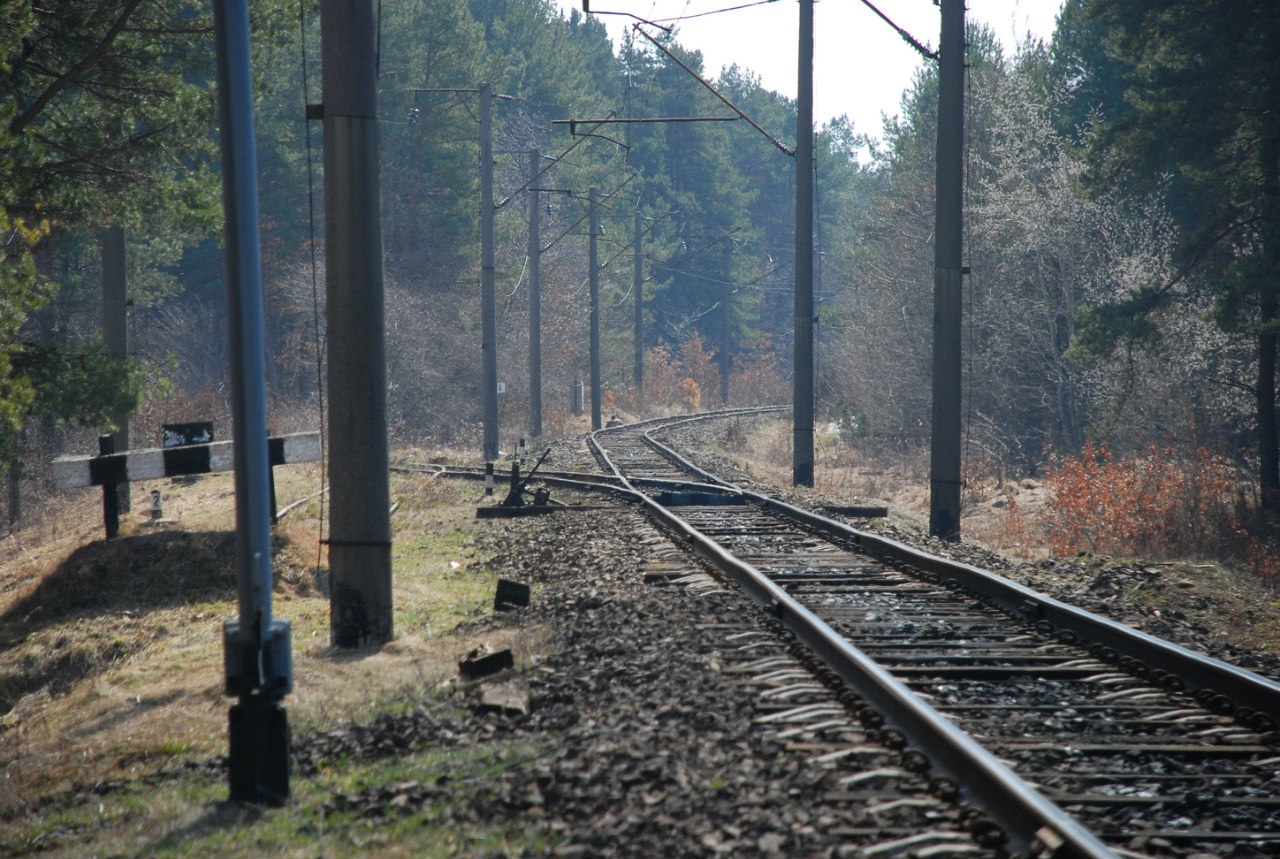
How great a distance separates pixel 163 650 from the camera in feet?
28.5

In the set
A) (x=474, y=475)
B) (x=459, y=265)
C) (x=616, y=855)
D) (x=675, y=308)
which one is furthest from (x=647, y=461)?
(x=675, y=308)

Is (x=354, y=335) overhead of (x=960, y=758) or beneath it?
overhead

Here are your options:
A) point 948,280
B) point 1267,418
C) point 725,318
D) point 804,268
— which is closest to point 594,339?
point 804,268

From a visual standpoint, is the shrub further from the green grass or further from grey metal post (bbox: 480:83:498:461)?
grey metal post (bbox: 480:83:498:461)

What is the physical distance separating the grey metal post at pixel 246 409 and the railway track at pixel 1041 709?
242 cm

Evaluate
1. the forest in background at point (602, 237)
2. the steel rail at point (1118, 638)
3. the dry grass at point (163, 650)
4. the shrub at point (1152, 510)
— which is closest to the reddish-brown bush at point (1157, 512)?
the shrub at point (1152, 510)

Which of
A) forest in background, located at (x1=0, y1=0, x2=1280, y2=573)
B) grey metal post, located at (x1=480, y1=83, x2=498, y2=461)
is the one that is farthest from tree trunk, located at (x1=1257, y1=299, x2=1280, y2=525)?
grey metal post, located at (x1=480, y1=83, x2=498, y2=461)

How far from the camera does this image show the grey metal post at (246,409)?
5.45 metres

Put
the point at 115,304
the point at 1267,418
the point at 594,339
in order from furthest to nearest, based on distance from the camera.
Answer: the point at 594,339 → the point at 115,304 → the point at 1267,418

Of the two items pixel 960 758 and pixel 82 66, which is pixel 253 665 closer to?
pixel 960 758

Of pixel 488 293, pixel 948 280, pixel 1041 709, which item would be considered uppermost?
pixel 488 293

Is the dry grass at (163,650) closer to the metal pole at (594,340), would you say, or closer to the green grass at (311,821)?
the green grass at (311,821)

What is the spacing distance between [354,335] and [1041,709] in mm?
5125

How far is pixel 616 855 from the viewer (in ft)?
13.3
